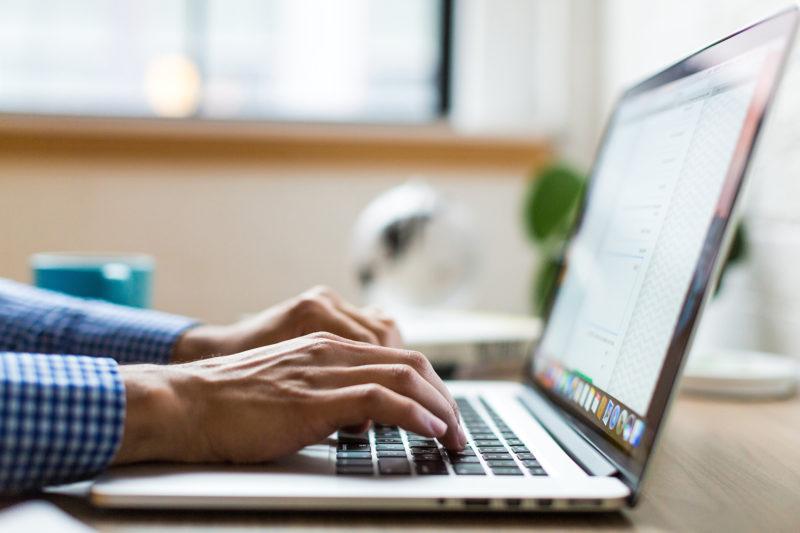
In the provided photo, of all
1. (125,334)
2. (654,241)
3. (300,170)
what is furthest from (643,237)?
(300,170)

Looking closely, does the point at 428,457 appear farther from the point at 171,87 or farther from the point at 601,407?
the point at 171,87

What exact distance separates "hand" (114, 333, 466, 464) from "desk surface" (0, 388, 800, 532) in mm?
59

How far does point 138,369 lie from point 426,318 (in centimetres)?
71

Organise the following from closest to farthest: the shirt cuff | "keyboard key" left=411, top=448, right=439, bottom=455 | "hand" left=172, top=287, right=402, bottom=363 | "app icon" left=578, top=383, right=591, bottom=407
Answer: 1. "keyboard key" left=411, top=448, right=439, bottom=455
2. "app icon" left=578, top=383, right=591, bottom=407
3. "hand" left=172, top=287, right=402, bottom=363
4. the shirt cuff

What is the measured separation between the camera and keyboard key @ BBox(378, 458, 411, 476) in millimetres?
480

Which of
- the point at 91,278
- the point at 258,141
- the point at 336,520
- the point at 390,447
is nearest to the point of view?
the point at 336,520

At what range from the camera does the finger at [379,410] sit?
1.63 feet

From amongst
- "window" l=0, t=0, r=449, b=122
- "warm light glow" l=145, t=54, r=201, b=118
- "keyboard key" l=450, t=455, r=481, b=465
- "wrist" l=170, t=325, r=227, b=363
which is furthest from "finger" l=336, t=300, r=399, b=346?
"warm light glow" l=145, t=54, r=201, b=118

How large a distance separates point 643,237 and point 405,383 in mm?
218

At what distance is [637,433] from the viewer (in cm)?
49

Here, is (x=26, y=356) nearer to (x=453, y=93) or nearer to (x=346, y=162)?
(x=346, y=162)

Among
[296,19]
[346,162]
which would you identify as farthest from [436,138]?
[296,19]

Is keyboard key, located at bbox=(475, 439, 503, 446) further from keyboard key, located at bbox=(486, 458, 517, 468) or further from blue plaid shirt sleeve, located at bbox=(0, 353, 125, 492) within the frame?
blue plaid shirt sleeve, located at bbox=(0, 353, 125, 492)

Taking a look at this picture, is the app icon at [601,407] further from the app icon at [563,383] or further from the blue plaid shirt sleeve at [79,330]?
the blue plaid shirt sleeve at [79,330]
